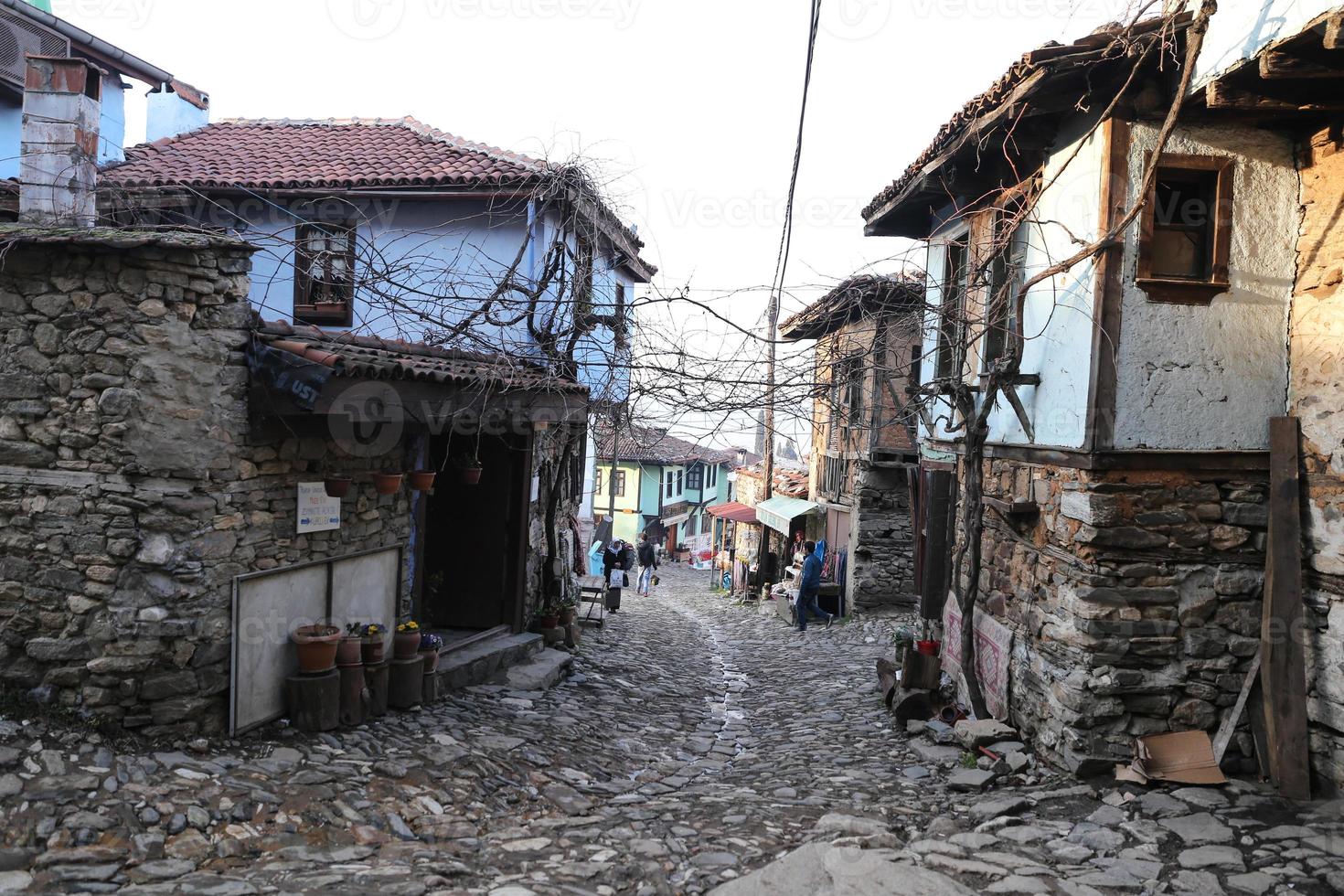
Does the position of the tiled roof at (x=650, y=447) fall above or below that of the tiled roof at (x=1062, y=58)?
below

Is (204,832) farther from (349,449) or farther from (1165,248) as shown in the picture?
(1165,248)

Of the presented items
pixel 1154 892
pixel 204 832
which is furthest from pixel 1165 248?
pixel 204 832

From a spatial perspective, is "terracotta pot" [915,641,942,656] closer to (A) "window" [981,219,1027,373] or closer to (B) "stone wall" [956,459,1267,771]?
(B) "stone wall" [956,459,1267,771]

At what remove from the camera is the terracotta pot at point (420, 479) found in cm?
827

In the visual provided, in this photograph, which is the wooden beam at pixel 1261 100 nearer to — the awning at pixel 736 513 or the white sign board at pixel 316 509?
the white sign board at pixel 316 509

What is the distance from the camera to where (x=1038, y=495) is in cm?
714

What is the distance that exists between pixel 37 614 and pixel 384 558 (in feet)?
9.27

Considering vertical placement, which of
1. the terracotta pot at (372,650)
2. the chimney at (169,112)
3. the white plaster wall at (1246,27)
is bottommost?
the terracotta pot at (372,650)

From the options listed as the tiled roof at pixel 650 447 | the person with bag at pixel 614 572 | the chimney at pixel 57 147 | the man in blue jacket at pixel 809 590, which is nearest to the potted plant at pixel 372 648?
the tiled roof at pixel 650 447

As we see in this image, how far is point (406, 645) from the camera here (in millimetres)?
7879

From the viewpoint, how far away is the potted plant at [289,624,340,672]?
673cm

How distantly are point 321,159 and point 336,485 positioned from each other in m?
7.69

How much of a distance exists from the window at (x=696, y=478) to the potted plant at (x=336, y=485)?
34.1 meters

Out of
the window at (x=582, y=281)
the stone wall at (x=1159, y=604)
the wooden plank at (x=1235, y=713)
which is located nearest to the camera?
the wooden plank at (x=1235, y=713)
